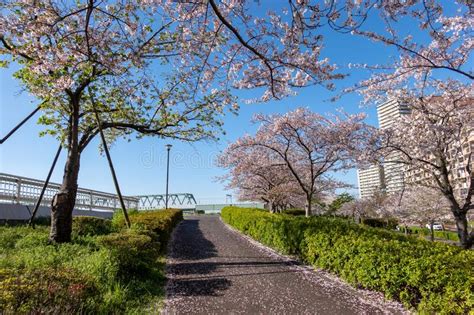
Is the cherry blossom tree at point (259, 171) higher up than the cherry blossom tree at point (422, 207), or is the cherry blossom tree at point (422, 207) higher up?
the cherry blossom tree at point (259, 171)

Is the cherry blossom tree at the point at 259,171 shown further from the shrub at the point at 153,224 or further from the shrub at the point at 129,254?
the shrub at the point at 129,254

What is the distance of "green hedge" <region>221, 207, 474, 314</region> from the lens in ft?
12.7

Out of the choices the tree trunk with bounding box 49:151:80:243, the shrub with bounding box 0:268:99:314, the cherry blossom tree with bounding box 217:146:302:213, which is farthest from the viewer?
the cherry blossom tree with bounding box 217:146:302:213

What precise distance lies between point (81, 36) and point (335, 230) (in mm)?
7705

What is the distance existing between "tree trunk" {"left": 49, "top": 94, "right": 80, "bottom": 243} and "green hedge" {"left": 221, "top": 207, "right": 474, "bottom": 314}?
659 centimetres

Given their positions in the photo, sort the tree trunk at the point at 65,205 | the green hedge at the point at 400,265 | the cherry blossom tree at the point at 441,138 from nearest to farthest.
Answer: the green hedge at the point at 400,265, the tree trunk at the point at 65,205, the cherry blossom tree at the point at 441,138

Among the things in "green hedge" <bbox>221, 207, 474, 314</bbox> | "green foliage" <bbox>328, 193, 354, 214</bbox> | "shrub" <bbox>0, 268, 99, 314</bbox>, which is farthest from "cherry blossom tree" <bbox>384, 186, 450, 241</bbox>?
"shrub" <bbox>0, 268, 99, 314</bbox>

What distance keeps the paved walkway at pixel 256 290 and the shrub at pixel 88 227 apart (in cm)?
345

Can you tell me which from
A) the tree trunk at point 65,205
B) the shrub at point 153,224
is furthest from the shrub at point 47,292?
the shrub at point 153,224

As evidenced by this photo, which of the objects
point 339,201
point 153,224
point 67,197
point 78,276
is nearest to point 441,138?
point 153,224

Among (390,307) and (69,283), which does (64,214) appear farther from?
(390,307)

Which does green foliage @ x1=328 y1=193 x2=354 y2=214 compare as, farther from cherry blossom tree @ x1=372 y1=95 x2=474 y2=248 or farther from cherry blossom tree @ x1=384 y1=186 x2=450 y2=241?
cherry blossom tree @ x1=372 y1=95 x2=474 y2=248

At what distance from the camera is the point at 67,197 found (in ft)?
26.1

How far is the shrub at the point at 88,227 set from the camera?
10.0m
